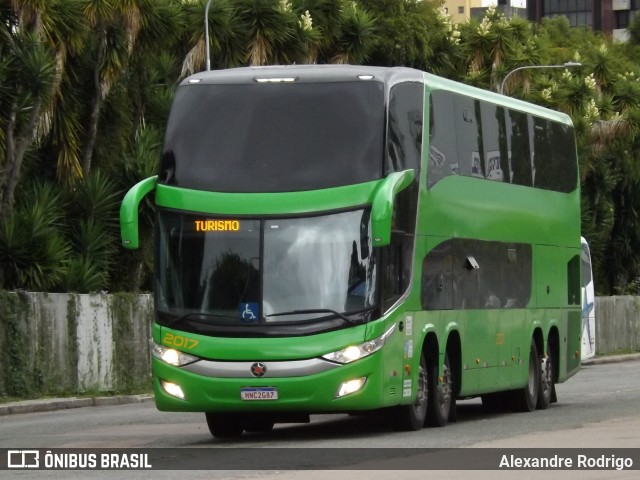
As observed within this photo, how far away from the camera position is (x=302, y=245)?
58.4ft

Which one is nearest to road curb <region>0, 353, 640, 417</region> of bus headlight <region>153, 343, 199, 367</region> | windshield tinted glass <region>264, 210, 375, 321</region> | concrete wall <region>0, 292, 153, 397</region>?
concrete wall <region>0, 292, 153, 397</region>

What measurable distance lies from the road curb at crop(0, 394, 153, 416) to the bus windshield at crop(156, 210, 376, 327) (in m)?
9.52

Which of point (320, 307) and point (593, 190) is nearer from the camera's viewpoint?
point (320, 307)

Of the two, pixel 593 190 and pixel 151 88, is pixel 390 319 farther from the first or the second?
pixel 593 190

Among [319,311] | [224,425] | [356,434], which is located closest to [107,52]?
[224,425]

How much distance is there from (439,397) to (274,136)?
3.85 meters

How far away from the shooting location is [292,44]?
143ft

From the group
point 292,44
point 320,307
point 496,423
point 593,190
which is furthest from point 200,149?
point 593,190

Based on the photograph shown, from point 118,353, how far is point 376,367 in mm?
14771

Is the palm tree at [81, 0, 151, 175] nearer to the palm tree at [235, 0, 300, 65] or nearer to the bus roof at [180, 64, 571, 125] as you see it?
the palm tree at [235, 0, 300, 65]

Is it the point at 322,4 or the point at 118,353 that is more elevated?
the point at 322,4

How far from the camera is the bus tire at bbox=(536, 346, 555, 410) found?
24.3m

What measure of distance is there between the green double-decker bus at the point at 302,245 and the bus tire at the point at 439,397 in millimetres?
22

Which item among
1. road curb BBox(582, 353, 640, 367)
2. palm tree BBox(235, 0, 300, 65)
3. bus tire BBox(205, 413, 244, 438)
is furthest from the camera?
road curb BBox(582, 353, 640, 367)
